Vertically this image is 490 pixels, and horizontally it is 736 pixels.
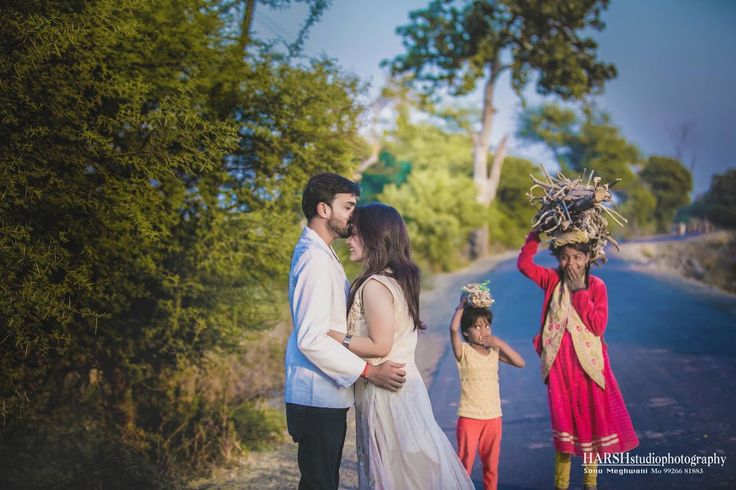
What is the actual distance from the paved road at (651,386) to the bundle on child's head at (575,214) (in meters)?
1.94

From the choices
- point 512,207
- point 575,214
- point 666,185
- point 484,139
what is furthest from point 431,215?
point 666,185

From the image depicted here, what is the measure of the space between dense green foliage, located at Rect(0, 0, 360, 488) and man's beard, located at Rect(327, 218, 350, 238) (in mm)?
1646

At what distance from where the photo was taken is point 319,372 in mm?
3648

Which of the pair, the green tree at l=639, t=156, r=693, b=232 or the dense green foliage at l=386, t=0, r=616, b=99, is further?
the green tree at l=639, t=156, r=693, b=232

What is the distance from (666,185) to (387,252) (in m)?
59.8

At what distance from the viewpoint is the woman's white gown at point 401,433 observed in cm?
366

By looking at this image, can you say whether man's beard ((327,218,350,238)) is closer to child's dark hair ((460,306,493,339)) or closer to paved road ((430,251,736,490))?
child's dark hair ((460,306,493,339))

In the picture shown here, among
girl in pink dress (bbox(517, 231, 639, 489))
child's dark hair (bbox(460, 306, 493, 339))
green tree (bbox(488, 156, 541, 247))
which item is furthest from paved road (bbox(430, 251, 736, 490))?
green tree (bbox(488, 156, 541, 247))

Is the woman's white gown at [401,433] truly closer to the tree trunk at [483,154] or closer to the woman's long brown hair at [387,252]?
the woman's long brown hair at [387,252]

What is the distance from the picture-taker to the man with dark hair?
3.53 m

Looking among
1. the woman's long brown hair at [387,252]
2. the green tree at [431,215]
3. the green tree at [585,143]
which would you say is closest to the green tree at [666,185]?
the green tree at [585,143]

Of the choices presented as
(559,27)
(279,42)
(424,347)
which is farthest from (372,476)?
(559,27)

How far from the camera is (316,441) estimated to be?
367 centimetres

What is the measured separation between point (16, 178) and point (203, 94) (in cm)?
242
